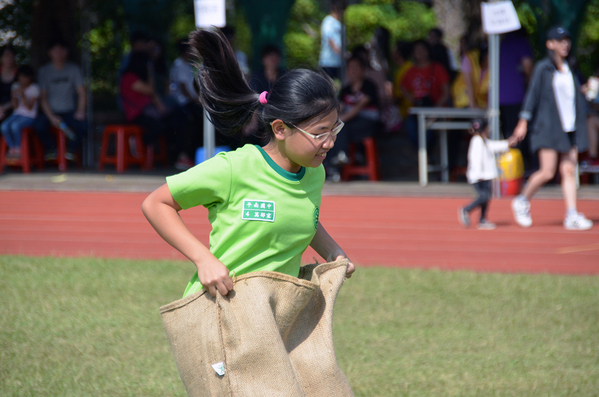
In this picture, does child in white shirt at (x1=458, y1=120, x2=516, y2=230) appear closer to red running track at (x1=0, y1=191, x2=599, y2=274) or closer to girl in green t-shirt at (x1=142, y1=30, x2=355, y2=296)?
red running track at (x1=0, y1=191, x2=599, y2=274)

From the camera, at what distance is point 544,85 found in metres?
7.49

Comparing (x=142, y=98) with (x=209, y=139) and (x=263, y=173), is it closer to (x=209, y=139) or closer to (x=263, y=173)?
(x=209, y=139)

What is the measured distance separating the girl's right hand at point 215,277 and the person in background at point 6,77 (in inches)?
422

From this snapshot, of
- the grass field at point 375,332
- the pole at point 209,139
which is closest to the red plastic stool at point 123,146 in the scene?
the pole at point 209,139

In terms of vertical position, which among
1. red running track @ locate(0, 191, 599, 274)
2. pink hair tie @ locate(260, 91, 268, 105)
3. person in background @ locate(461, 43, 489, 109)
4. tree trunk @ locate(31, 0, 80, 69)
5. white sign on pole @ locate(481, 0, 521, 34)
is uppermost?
tree trunk @ locate(31, 0, 80, 69)

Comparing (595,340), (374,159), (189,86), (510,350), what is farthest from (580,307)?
(189,86)

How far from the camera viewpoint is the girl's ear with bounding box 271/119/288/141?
221cm

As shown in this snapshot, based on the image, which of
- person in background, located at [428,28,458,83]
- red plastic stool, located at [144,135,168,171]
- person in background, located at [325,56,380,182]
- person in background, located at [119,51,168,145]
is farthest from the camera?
person in background, located at [428,28,458,83]

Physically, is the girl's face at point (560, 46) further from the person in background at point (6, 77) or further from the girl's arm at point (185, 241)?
the person in background at point (6, 77)

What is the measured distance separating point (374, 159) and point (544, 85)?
411cm

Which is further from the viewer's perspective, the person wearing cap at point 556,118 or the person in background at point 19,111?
the person in background at point 19,111

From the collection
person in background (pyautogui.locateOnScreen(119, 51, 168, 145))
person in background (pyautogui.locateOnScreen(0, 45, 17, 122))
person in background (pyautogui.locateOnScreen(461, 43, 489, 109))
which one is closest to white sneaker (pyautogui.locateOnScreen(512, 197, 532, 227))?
person in background (pyautogui.locateOnScreen(461, 43, 489, 109))

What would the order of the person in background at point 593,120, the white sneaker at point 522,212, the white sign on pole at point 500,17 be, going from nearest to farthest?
the white sneaker at point 522,212 < the white sign on pole at point 500,17 < the person in background at point 593,120

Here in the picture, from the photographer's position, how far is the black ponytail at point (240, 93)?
218cm
